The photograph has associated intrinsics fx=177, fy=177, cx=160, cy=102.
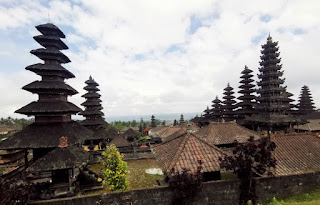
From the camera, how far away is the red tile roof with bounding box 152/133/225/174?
9.56m

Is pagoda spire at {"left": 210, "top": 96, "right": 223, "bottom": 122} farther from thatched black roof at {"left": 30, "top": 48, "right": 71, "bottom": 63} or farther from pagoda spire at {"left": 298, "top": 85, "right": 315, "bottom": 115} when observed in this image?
thatched black roof at {"left": 30, "top": 48, "right": 71, "bottom": 63}

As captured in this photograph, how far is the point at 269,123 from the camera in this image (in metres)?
29.3

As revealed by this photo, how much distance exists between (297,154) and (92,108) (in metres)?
28.6

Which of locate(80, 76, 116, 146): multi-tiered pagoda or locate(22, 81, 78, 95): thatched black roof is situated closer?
locate(22, 81, 78, 95): thatched black roof

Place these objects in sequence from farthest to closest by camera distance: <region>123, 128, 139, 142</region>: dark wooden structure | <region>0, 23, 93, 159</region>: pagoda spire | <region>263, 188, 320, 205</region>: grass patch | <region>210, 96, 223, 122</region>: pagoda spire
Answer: <region>210, 96, 223, 122</region>: pagoda spire
<region>123, 128, 139, 142</region>: dark wooden structure
<region>0, 23, 93, 159</region>: pagoda spire
<region>263, 188, 320, 205</region>: grass patch

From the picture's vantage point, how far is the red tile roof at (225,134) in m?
18.1

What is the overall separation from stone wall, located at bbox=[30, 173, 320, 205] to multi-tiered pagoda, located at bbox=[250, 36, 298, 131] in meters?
21.1

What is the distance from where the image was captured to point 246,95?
3981 centimetres

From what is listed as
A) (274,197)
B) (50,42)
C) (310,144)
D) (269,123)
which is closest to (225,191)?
(274,197)

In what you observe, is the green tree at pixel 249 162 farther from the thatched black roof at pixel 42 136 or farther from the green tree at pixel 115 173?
the thatched black roof at pixel 42 136

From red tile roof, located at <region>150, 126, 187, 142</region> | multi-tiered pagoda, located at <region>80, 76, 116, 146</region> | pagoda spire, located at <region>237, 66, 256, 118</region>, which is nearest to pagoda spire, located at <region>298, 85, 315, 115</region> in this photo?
pagoda spire, located at <region>237, 66, 256, 118</region>

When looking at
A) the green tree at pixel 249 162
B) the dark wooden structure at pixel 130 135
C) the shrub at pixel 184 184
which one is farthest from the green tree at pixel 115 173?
the dark wooden structure at pixel 130 135

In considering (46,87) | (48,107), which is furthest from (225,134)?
(46,87)

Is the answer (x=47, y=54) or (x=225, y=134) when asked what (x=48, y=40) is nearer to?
(x=47, y=54)
